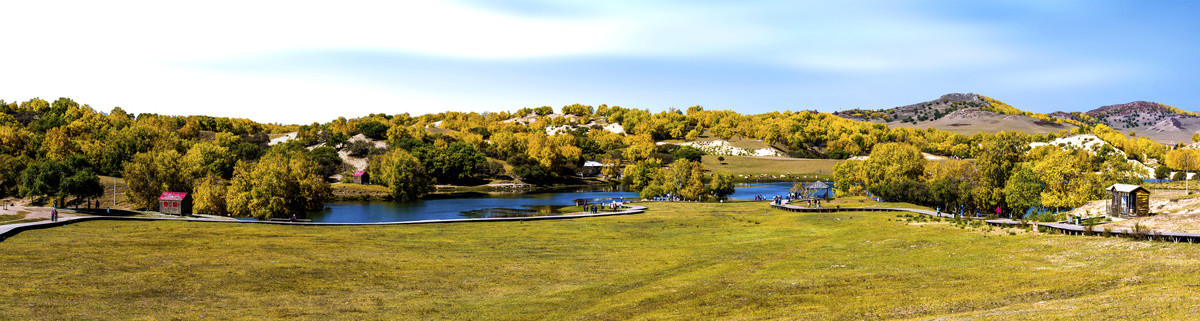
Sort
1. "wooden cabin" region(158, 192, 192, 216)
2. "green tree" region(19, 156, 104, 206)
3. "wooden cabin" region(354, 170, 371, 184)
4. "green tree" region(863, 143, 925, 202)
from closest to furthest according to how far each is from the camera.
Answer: "wooden cabin" region(158, 192, 192, 216) < "green tree" region(19, 156, 104, 206) < "green tree" region(863, 143, 925, 202) < "wooden cabin" region(354, 170, 371, 184)

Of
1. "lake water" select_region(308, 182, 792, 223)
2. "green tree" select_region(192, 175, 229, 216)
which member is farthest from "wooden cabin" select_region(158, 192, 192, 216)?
"lake water" select_region(308, 182, 792, 223)

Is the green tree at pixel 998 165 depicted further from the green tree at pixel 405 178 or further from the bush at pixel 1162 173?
the bush at pixel 1162 173

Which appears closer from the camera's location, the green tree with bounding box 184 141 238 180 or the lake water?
the lake water

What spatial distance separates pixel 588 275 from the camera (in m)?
37.6

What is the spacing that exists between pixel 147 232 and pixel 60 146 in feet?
379

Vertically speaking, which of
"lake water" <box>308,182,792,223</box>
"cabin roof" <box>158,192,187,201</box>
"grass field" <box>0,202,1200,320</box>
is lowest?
"lake water" <box>308,182,792,223</box>

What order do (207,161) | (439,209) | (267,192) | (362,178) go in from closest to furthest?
(267,192) → (439,209) → (207,161) → (362,178)

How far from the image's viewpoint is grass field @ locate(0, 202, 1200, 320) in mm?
25078

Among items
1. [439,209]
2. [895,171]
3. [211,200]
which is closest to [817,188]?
[895,171]

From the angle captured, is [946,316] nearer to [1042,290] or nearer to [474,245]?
[1042,290]

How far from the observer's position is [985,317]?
20.9 m

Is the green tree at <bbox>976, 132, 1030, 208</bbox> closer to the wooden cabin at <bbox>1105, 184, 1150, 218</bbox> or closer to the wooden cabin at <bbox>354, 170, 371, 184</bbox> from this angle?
the wooden cabin at <bbox>1105, 184, 1150, 218</bbox>

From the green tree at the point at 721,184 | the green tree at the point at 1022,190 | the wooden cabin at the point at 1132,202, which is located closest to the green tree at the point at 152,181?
the green tree at the point at 721,184

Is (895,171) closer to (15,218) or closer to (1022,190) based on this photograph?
(1022,190)
